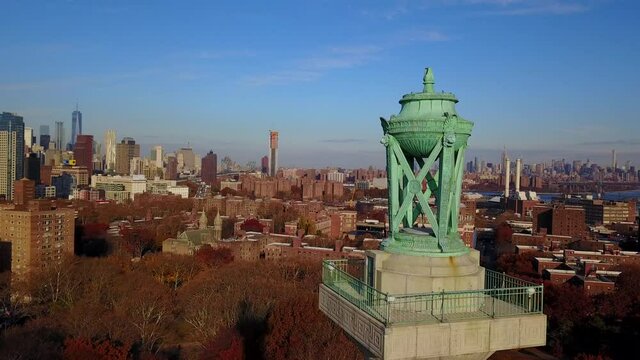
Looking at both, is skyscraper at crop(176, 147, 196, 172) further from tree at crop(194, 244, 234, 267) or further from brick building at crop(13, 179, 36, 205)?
tree at crop(194, 244, 234, 267)

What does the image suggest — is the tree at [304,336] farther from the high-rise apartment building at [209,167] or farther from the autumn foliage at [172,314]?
the high-rise apartment building at [209,167]

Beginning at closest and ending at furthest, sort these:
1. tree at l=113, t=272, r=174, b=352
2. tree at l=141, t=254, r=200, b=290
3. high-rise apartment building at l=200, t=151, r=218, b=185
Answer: tree at l=113, t=272, r=174, b=352 → tree at l=141, t=254, r=200, b=290 → high-rise apartment building at l=200, t=151, r=218, b=185

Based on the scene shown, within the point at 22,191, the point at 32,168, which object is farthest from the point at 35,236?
the point at 32,168

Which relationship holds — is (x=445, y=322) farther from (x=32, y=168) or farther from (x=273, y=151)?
(x=273, y=151)

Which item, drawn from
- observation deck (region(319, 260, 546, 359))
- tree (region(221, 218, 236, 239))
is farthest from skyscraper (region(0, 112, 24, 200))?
observation deck (region(319, 260, 546, 359))

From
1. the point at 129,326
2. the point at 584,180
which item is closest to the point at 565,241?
the point at 129,326

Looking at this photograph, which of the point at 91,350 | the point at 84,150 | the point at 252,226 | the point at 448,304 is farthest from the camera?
the point at 84,150

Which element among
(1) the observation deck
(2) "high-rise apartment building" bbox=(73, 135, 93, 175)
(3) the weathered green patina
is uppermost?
(2) "high-rise apartment building" bbox=(73, 135, 93, 175)
